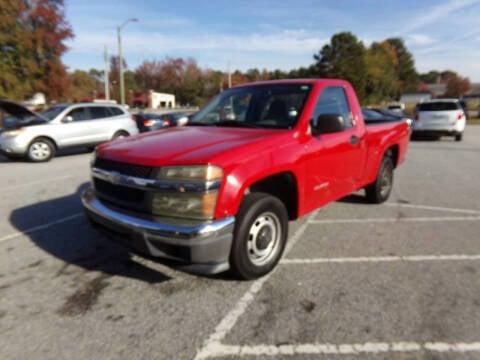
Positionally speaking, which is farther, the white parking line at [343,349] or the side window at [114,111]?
the side window at [114,111]

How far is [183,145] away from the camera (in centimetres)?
302

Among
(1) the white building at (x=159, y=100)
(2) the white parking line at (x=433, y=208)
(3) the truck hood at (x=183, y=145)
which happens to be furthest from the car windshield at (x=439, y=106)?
(1) the white building at (x=159, y=100)

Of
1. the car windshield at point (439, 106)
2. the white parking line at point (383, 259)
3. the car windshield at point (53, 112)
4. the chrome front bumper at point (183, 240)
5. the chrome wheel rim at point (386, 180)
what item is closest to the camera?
the chrome front bumper at point (183, 240)

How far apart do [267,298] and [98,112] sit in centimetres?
1085

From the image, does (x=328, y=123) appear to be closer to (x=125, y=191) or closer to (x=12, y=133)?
(x=125, y=191)

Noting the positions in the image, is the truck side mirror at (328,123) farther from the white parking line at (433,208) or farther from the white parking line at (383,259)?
the white parking line at (433,208)

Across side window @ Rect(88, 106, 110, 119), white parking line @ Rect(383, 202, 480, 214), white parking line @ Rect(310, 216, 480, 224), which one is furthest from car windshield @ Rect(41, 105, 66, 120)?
white parking line @ Rect(383, 202, 480, 214)

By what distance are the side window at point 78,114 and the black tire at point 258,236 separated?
10.1 meters

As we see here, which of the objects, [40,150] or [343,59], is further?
[343,59]

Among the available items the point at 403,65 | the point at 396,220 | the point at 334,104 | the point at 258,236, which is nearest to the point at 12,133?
the point at 334,104

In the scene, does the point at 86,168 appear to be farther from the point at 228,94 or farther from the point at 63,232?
the point at 228,94

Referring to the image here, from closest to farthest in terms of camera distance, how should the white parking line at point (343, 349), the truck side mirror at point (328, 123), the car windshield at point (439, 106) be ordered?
the white parking line at point (343, 349), the truck side mirror at point (328, 123), the car windshield at point (439, 106)

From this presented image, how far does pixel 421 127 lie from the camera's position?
1465cm

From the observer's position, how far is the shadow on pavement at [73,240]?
347 centimetres
